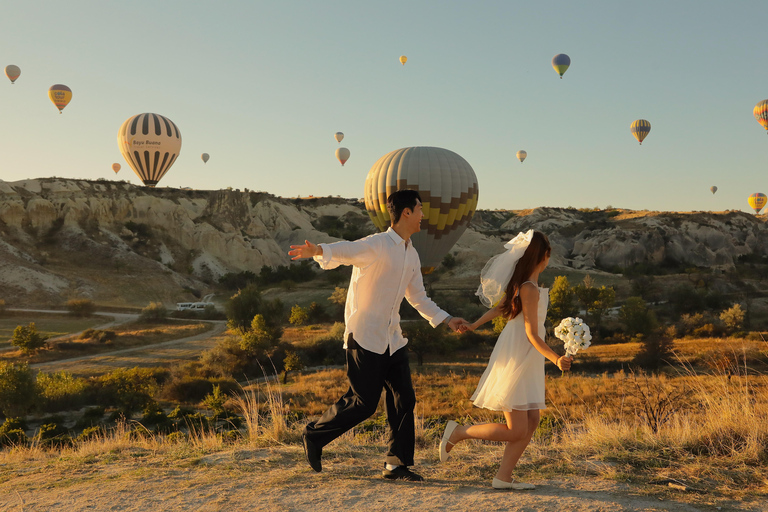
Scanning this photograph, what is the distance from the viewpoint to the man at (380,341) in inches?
170

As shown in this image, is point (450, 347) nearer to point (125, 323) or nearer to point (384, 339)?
point (125, 323)

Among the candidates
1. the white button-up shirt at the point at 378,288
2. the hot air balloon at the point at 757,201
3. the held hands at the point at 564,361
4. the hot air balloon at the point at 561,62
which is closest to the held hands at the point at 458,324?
the white button-up shirt at the point at 378,288

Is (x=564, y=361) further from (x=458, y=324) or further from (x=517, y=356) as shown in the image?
(x=458, y=324)

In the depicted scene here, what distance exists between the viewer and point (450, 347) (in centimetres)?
3127

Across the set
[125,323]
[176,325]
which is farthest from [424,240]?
[125,323]

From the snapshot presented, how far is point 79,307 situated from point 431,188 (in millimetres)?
26324

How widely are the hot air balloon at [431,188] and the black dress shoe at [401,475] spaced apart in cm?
3101

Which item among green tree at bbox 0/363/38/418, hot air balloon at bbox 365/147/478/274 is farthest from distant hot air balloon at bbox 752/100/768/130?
green tree at bbox 0/363/38/418

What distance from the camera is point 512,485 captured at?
4055 millimetres

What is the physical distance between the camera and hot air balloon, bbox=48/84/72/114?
62.6 m

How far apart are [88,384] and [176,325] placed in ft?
57.7

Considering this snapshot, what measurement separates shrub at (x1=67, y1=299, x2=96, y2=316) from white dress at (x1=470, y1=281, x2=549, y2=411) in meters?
43.6

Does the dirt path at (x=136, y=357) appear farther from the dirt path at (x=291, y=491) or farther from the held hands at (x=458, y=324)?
the held hands at (x=458, y=324)

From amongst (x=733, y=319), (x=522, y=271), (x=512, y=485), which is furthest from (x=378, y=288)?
(x=733, y=319)
